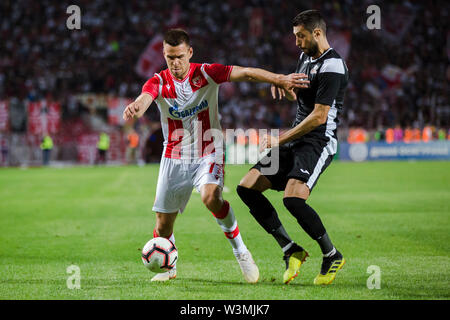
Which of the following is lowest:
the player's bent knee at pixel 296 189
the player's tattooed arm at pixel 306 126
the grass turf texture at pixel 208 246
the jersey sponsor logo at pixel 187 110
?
the grass turf texture at pixel 208 246

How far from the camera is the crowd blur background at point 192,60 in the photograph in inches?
1163

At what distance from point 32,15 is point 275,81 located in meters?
33.1

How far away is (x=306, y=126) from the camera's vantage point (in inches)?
206

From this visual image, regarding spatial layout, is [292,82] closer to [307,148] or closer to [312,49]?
[312,49]

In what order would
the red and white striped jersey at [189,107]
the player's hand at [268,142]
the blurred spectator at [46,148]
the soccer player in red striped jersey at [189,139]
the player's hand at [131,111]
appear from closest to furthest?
the player's hand at [131,111], the player's hand at [268,142], the soccer player in red striped jersey at [189,139], the red and white striped jersey at [189,107], the blurred spectator at [46,148]

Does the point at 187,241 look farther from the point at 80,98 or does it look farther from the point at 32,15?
the point at 32,15

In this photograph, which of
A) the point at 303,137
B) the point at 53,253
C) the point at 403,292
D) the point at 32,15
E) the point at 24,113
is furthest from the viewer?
the point at 32,15

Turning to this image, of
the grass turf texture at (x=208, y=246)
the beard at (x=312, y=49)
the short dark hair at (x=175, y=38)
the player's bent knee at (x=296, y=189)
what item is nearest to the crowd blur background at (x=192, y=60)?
the grass turf texture at (x=208, y=246)

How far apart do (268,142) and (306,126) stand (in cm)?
39

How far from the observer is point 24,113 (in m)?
28.7

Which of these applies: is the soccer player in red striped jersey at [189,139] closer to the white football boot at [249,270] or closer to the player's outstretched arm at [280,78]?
the white football boot at [249,270]

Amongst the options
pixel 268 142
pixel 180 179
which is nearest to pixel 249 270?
pixel 180 179

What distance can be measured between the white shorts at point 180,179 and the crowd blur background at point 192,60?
2349 centimetres
